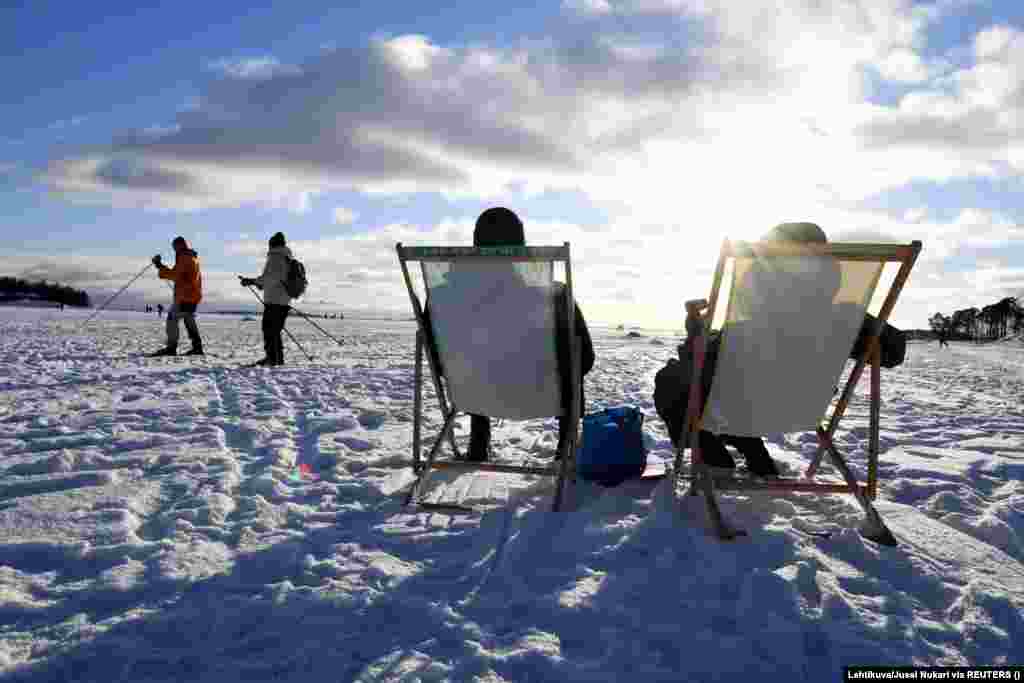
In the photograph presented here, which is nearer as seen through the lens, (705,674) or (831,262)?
(705,674)

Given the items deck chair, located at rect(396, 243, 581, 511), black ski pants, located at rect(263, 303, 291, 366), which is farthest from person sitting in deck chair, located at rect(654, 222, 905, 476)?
black ski pants, located at rect(263, 303, 291, 366)

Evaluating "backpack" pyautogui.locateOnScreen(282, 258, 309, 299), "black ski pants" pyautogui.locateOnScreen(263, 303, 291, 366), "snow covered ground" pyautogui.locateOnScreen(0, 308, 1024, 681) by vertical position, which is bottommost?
"snow covered ground" pyautogui.locateOnScreen(0, 308, 1024, 681)

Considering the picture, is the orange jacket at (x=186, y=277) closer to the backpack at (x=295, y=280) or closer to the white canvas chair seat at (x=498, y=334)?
the backpack at (x=295, y=280)

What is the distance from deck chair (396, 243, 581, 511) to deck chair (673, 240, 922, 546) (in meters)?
0.68

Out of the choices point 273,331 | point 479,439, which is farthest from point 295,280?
point 479,439

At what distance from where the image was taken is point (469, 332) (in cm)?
310

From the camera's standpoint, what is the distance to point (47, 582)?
209 cm

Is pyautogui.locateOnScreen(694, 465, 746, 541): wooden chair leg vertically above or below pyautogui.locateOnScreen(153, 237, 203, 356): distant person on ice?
below

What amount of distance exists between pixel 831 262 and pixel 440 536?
1998 millimetres

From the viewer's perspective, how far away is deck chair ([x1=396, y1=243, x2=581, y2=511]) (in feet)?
9.73

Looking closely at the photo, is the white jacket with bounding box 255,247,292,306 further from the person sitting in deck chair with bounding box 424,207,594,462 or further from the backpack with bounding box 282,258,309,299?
the person sitting in deck chair with bounding box 424,207,594,462

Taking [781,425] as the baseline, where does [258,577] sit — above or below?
below

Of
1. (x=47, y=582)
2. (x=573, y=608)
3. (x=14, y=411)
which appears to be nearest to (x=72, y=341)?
(x=14, y=411)

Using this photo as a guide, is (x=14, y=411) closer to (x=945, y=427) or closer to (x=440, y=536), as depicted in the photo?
(x=440, y=536)
